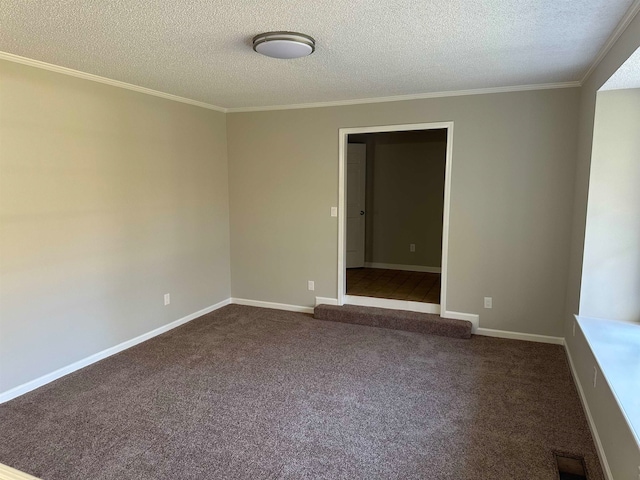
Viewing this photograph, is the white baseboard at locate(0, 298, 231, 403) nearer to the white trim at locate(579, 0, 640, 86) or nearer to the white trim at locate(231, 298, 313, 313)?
the white trim at locate(231, 298, 313, 313)

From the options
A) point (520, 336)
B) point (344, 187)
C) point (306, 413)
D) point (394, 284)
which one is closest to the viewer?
point (306, 413)

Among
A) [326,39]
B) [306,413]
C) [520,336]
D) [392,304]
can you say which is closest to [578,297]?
[520,336]

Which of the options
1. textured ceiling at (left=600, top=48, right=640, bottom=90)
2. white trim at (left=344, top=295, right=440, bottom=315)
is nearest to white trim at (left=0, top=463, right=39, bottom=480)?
textured ceiling at (left=600, top=48, right=640, bottom=90)

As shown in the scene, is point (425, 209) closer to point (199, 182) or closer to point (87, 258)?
point (199, 182)

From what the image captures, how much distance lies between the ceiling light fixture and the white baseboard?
110 inches

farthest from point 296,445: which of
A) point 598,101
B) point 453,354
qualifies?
point 598,101

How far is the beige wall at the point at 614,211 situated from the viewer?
2.86 meters

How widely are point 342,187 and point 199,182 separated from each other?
158cm

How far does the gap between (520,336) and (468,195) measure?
1.45 metres

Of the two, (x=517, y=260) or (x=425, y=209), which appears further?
(x=425, y=209)

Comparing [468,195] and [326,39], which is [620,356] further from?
[326,39]

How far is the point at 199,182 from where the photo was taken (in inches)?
182

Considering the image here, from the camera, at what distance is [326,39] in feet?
8.13

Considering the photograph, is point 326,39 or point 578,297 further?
point 578,297
